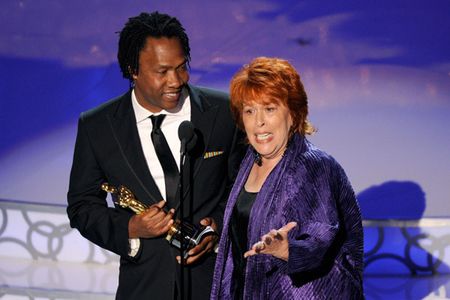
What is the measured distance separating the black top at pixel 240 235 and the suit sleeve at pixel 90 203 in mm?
367

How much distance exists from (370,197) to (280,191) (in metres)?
2.40

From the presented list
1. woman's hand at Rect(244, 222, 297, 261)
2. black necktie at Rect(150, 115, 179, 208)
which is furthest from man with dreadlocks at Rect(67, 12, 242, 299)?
woman's hand at Rect(244, 222, 297, 261)

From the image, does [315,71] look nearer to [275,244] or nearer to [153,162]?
[153,162]

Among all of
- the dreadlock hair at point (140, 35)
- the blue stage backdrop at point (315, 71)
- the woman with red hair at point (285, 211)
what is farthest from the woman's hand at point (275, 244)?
the blue stage backdrop at point (315, 71)

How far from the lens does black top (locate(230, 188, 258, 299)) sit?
2.43 m

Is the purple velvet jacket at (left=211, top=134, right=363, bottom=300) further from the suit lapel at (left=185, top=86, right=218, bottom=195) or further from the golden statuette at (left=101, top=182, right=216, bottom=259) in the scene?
the suit lapel at (left=185, top=86, right=218, bottom=195)

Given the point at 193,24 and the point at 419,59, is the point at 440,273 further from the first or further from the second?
the point at 193,24

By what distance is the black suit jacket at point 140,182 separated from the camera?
8.64 ft

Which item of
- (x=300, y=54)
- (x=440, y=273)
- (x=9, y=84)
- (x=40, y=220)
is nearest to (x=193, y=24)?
(x=300, y=54)

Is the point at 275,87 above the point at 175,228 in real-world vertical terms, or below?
above

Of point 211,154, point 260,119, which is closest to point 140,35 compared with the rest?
point 211,154

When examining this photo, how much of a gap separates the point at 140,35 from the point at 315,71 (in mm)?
2116

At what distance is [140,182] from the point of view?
263 centimetres

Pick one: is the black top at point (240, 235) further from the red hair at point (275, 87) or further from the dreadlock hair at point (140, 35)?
the dreadlock hair at point (140, 35)
